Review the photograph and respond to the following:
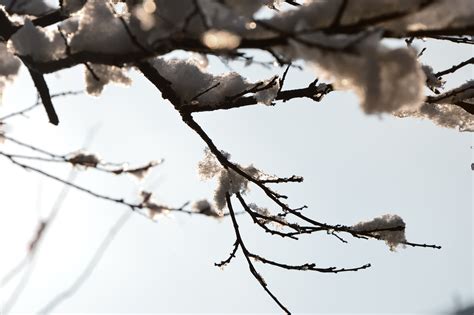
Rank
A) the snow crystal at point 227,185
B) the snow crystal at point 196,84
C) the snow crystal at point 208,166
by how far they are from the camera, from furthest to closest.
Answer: the snow crystal at point 208,166 → the snow crystal at point 227,185 → the snow crystal at point 196,84

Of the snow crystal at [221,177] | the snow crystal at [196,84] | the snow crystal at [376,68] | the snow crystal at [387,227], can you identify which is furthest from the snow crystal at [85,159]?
the snow crystal at [387,227]

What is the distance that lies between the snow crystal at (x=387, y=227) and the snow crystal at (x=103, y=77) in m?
1.96

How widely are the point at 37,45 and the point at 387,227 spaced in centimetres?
235

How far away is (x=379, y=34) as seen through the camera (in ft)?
3.80

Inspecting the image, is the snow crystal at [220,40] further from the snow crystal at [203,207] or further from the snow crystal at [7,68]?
the snow crystal at [7,68]

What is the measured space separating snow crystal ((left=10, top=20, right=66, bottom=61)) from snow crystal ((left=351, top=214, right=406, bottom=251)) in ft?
7.18

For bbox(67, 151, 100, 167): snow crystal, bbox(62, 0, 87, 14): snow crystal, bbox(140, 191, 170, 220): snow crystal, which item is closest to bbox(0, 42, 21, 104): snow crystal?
bbox(62, 0, 87, 14): snow crystal

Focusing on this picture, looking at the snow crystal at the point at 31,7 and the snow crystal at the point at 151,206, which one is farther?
the snow crystal at the point at 31,7

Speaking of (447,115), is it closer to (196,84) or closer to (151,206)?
Result: (196,84)

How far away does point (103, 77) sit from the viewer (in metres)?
1.91

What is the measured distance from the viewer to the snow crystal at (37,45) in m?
1.89

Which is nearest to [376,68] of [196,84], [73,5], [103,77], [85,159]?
[103,77]

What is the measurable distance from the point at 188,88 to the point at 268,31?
1.52 m

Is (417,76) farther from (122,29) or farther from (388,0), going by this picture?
(122,29)
